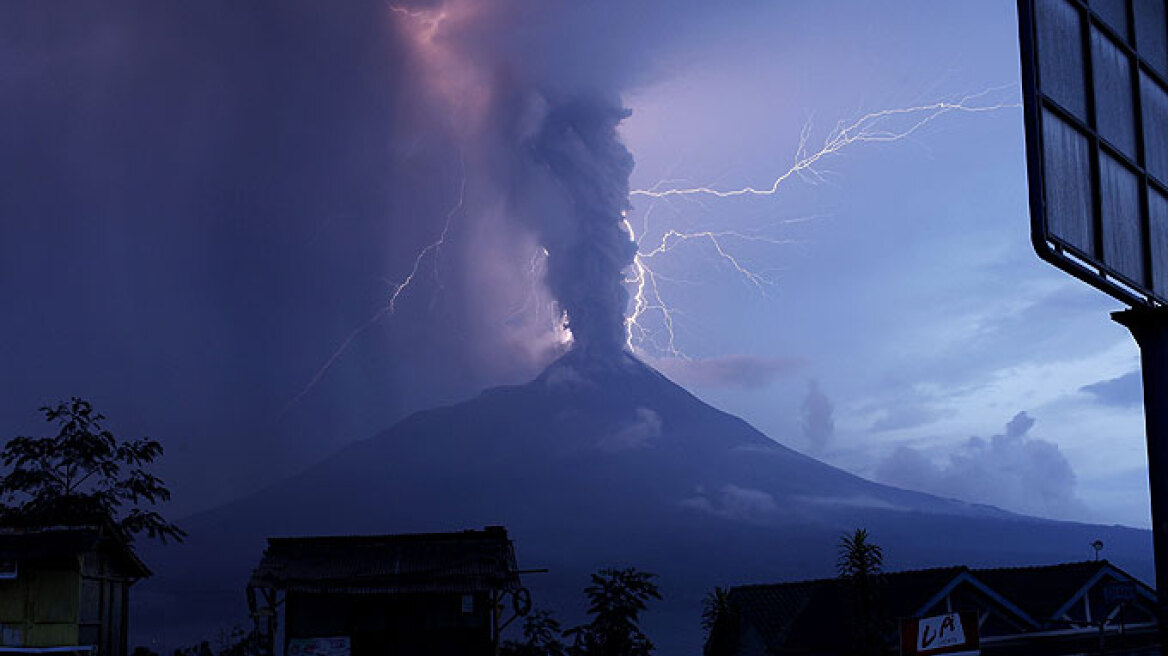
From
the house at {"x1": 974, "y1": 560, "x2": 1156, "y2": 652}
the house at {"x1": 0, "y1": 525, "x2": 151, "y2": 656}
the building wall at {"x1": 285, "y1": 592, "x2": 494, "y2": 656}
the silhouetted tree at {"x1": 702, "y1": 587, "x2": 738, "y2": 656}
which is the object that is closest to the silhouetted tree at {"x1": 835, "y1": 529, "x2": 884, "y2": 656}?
the house at {"x1": 974, "y1": 560, "x2": 1156, "y2": 652}

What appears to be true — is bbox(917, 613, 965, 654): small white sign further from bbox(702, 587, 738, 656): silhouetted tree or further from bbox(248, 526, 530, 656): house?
bbox(702, 587, 738, 656): silhouetted tree

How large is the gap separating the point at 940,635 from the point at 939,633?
5 centimetres

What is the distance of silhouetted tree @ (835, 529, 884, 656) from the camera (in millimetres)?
35906

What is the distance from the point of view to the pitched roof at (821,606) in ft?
124

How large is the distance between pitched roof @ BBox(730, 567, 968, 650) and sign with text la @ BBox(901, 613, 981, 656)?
1944 centimetres

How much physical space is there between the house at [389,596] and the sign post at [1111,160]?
963 inches

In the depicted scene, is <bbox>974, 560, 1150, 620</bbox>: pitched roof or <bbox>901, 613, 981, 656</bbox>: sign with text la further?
<bbox>974, 560, 1150, 620</bbox>: pitched roof

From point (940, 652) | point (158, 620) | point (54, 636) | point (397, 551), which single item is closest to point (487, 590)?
point (397, 551)

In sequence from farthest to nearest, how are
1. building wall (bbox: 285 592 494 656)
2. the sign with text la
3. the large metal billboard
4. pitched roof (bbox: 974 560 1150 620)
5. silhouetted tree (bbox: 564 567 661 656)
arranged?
pitched roof (bbox: 974 560 1150 620)
silhouetted tree (bbox: 564 567 661 656)
building wall (bbox: 285 592 494 656)
the sign with text la
the large metal billboard

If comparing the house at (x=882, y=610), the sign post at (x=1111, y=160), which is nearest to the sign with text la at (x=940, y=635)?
the sign post at (x=1111, y=160)

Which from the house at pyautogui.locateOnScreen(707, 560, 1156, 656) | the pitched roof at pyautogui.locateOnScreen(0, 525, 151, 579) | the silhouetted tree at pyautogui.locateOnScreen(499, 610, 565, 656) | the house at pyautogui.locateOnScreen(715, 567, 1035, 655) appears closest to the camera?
the pitched roof at pyautogui.locateOnScreen(0, 525, 151, 579)

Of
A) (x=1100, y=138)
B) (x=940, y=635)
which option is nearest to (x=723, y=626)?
(x=940, y=635)

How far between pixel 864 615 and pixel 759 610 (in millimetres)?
6423

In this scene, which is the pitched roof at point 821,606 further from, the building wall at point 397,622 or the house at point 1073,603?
the building wall at point 397,622
